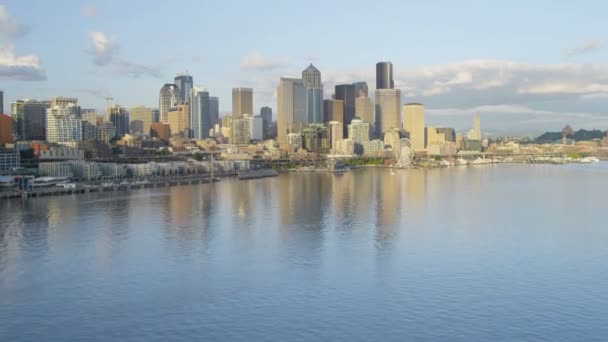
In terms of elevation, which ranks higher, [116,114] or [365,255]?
[116,114]

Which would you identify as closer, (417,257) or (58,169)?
(417,257)

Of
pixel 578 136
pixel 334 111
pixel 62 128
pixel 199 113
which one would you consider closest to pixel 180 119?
pixel 199 113

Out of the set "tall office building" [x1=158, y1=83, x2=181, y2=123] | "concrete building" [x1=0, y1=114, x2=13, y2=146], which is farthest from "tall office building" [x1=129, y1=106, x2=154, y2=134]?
"concrete building" [x1=0, y1=114, x2=13, y2=146]

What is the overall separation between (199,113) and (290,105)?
1370 centimetres

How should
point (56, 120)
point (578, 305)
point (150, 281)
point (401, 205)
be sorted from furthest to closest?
point (56, 120), point (401, 205), point (150, 281), point (578, 305)

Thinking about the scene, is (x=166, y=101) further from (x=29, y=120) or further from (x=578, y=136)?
(x=578, y=136)

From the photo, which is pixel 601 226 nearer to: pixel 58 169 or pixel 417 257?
pixel 417 257

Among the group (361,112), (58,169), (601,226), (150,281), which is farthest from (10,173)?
(361,112)

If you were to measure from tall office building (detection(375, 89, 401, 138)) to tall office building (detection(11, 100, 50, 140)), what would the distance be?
47.5 m

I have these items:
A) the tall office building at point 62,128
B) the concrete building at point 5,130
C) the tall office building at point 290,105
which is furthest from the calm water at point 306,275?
the tall office building at point 290,105

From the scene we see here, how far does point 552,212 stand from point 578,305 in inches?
393

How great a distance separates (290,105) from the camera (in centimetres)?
7994

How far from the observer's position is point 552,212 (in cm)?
1741

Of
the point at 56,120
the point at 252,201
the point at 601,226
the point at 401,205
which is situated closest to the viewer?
the point at 601,226
